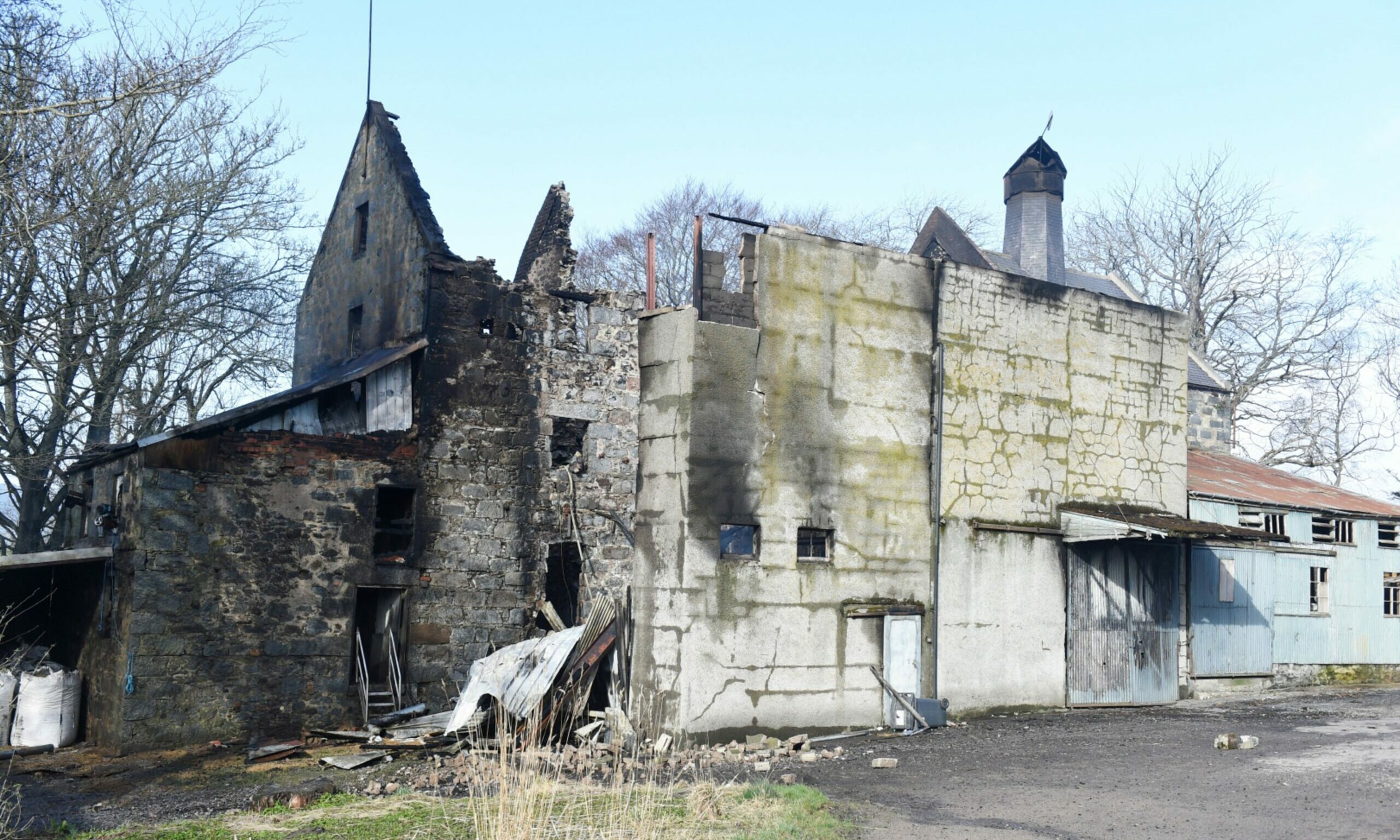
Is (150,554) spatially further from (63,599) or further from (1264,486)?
(1264,486)

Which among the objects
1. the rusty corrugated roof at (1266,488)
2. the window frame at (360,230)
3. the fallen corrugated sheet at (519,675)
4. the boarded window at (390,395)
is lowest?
the fallen corrugated sheet at (519,675)

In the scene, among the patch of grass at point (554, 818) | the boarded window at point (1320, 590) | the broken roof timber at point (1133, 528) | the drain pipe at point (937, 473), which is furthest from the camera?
the boarded window at point (1320, 590)

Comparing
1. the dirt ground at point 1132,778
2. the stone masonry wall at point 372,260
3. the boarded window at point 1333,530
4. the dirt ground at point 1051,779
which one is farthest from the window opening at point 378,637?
the boarded window at point 1333,530

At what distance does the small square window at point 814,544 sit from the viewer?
14.2 m

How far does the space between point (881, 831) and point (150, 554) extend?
1000cm

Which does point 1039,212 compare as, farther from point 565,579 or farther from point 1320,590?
point 565,579

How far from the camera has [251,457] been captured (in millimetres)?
15141

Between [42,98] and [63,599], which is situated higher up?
[42,98]

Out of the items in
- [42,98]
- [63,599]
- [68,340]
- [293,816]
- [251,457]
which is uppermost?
[42,98]

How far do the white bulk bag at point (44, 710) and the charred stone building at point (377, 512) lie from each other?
1.01ft

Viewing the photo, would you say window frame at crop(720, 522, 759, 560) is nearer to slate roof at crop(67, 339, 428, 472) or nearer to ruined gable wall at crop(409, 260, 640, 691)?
ruined gable wall at crop(409, 260, 640, 691)

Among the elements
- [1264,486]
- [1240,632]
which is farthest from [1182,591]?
[1264,486]

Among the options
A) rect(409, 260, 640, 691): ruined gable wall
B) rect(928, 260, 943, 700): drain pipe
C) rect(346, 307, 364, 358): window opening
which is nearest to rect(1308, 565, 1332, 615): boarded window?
rect(928, 260, 943, 700): drain pipe

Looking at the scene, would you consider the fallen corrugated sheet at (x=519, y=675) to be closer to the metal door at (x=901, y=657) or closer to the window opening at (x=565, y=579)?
the window opening at (x=565, y=579)
